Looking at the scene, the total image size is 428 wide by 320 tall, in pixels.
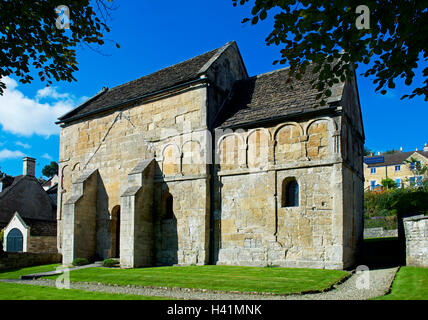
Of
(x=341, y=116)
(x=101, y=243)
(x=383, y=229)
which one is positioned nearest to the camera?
(x=341, y=116)

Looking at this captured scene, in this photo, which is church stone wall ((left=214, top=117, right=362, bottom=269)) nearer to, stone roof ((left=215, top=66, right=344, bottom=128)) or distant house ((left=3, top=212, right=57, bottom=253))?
stone roof ((left=215, top=66, right=344, bottom=128))

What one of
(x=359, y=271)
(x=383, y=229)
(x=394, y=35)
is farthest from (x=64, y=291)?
(x=383, y=229)

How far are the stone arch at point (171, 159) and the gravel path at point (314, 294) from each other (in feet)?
23.8

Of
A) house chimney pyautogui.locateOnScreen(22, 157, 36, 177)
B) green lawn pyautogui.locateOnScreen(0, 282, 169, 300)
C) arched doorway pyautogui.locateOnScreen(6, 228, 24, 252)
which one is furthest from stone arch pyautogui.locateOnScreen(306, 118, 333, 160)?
house chimney pyautogui.locateOnScreen(22, 157, 36, 177)

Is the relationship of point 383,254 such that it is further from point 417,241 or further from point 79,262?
point 79,262

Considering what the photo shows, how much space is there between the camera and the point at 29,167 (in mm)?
39500

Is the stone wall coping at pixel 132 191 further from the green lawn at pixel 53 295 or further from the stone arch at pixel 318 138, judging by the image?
the stone arch at pixel 318 138

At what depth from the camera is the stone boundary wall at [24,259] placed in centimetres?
2208

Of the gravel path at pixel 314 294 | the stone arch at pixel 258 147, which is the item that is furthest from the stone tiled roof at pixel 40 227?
the stone arch at pixel 258 147

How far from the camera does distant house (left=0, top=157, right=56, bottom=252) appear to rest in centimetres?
2878

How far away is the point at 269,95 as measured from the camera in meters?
19.8
